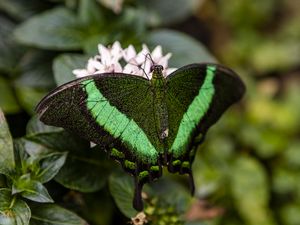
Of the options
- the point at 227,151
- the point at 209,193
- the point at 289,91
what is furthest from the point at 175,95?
the point at 289,91

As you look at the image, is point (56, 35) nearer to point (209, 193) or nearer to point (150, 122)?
point (150, 122)

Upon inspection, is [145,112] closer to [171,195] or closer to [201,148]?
[171,195]

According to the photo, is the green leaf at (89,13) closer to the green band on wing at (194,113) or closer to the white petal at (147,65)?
the white petal at (147,65)

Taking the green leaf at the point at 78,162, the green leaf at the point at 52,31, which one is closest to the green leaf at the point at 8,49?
the green leaf at the point at 52,31

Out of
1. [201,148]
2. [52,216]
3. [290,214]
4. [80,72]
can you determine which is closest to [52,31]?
[80,72]

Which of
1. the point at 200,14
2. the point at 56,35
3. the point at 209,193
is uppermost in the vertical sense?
the point at 56,35
